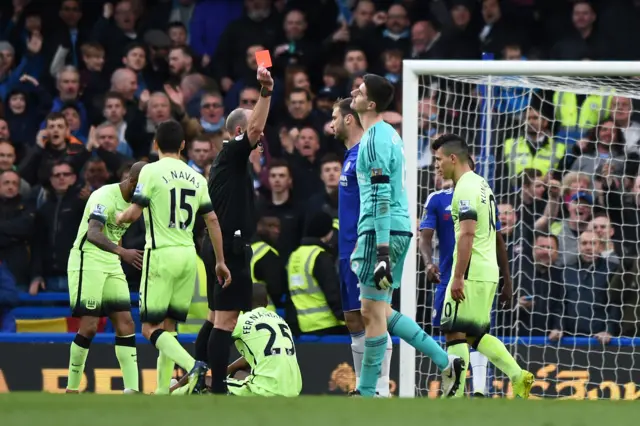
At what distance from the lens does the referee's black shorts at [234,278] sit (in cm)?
898

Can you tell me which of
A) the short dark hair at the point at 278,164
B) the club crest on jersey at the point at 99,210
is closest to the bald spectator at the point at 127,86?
the short dark hair at the point at 278,164

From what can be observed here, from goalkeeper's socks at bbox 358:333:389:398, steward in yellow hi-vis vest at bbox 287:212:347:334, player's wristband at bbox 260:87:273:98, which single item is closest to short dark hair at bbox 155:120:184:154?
player's wristband at bbox 260:87:273:98

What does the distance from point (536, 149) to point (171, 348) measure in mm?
4033

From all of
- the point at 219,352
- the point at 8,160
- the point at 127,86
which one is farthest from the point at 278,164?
the point at 219,352

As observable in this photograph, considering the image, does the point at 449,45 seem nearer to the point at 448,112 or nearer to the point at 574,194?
the point at 448,112

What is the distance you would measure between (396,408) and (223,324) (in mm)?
3132

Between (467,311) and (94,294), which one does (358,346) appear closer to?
(467,311)

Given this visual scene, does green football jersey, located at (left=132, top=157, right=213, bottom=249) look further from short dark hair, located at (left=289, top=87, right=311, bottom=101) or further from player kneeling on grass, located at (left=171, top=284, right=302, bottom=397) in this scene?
short dark hair, located at (left=289, top=87, right=311, bottom=101)

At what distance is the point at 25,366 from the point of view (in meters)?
11.5

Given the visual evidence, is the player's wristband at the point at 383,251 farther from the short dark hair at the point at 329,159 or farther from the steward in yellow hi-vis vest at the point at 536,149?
the short dark hair at the point at 329,159

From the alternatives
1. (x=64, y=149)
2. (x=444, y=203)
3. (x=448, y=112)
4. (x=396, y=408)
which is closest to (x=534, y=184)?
(x=448, y=112)

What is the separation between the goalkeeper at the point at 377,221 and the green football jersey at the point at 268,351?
3.40 ft

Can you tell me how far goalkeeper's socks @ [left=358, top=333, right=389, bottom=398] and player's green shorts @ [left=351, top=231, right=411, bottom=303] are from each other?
246 millimetres

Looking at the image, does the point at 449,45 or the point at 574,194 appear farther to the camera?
the point at 449,45
